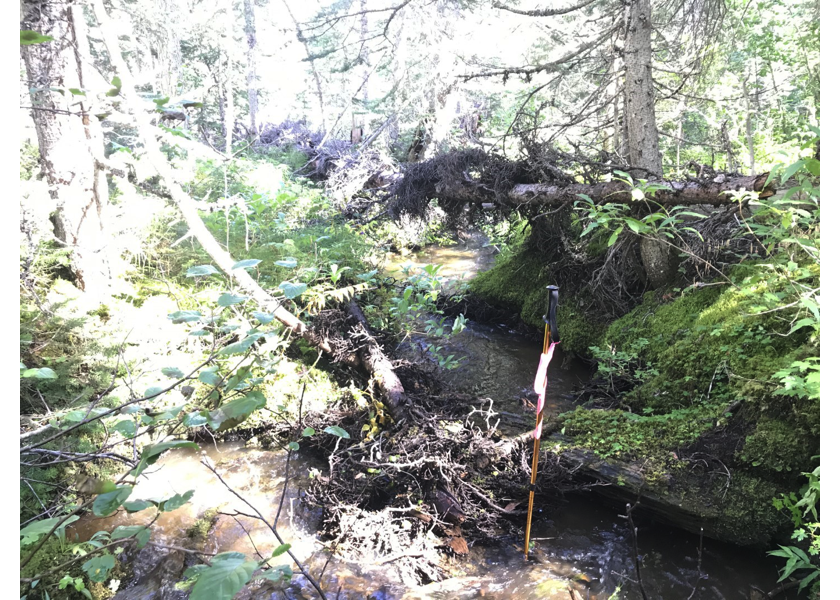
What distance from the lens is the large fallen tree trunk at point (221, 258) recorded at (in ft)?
11.3

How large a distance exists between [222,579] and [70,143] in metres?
5.78

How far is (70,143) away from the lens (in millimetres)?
5062

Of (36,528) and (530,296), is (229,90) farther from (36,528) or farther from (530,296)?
(36,528)

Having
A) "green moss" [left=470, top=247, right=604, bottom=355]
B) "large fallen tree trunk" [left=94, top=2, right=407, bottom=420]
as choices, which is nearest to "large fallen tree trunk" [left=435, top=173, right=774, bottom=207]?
"green moss" [left=470, top=247, right=604, bottom=355]

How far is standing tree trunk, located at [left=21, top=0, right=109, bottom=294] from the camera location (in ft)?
14.7

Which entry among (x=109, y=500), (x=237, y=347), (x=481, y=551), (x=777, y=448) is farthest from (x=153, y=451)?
(x=777, y=448)

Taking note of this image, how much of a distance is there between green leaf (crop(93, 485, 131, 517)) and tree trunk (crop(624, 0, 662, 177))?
5.32 metres

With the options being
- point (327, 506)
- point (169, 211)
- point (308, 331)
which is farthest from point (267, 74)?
point (327, 506)

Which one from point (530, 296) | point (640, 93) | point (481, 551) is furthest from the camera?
point (530, 296)

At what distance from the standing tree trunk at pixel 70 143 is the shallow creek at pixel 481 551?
2.64 metres

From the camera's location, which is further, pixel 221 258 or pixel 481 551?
pixel 221 258

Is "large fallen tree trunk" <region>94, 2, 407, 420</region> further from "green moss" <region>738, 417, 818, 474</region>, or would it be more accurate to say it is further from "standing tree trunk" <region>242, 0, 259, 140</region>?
"standing tree trunk" <region>242, 0, 259, 140</region>

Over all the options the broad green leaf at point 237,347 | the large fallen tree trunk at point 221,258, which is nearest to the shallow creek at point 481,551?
the large fallen tree trunk at point 221,258
